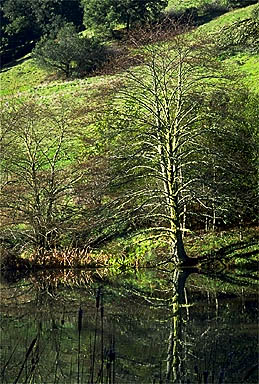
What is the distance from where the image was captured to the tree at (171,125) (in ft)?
69.2

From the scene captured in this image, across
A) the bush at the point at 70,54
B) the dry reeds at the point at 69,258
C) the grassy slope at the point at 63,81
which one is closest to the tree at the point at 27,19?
the grassy slope at the point at 63,81

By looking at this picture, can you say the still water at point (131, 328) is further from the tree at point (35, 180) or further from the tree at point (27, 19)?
the tree at point (27, 19)

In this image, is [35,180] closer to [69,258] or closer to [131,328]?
[69,258]

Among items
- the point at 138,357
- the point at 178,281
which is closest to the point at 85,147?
the point at 178,281

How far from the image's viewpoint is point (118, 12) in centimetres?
4788

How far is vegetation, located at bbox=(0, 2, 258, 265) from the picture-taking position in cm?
2123

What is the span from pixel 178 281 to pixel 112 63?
312 inches

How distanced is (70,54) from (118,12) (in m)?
5.32

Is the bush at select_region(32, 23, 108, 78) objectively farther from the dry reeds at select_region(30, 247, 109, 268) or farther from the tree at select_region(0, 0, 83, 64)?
the dry reeds at select_region(30, 247, 109, 268)

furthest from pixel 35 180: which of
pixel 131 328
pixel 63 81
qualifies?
pixel 63 81

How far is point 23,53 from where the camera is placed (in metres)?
59.6

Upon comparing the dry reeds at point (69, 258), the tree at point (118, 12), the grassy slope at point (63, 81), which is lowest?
the dry reeds at point (69, 258)

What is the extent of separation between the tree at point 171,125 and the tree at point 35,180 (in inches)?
98.2

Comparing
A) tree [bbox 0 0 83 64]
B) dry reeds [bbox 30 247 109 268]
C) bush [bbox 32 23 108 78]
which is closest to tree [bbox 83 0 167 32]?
bush [bbox 32 23 108 78]
